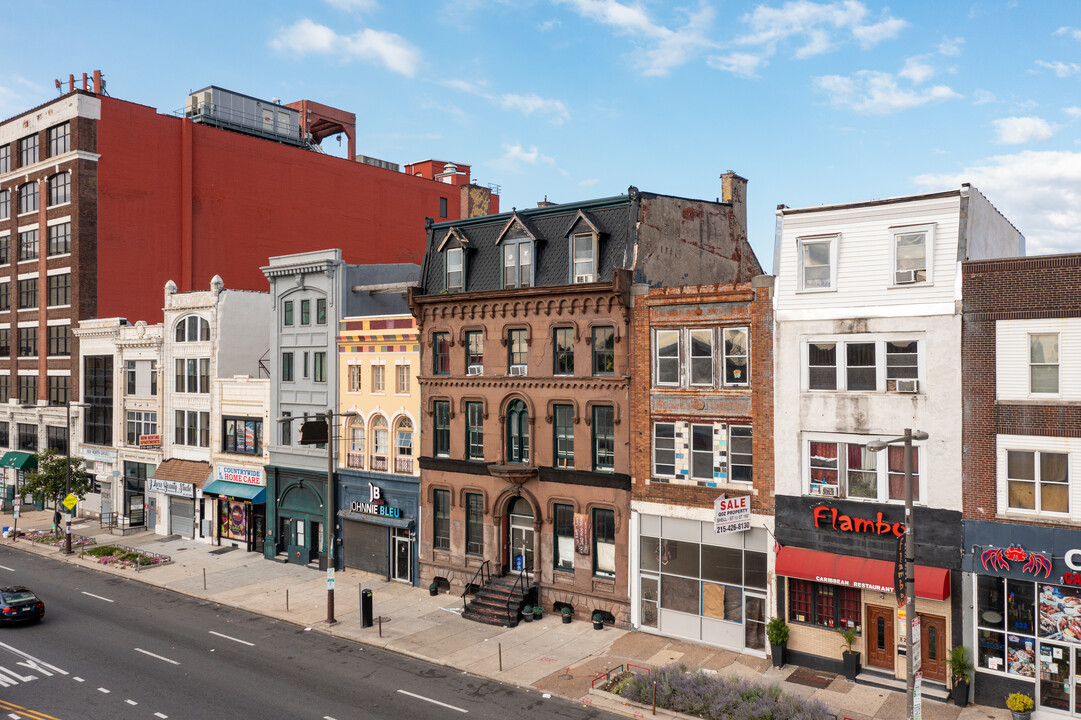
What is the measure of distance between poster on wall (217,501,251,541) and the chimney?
97.8ft

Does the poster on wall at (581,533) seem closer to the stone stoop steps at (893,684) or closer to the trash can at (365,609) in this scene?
the trash can at (365,609)

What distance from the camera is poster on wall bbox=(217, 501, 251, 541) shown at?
4331 centimetres

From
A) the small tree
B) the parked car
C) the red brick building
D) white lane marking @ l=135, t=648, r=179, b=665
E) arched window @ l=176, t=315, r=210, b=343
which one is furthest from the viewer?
the red brick building

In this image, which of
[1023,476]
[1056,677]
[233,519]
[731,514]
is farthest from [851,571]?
[233,519]

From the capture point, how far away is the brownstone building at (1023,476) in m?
21.2

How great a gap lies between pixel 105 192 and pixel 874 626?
52.8 m

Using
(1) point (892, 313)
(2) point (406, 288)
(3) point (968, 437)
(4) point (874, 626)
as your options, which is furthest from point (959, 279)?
(2) point (406, 288)

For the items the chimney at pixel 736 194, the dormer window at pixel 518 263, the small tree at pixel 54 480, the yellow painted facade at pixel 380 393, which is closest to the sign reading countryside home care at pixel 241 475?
the yellow painted facade at pixel 380 393

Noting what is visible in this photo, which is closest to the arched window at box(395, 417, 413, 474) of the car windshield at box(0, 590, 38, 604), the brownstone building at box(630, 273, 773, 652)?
the brownstone building at box(630, 273, 773, 652)

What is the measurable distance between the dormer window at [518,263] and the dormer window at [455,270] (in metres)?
2.32

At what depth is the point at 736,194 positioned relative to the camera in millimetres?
36469

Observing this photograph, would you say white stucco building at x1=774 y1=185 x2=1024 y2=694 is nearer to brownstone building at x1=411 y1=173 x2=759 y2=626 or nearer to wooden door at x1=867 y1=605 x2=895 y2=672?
wooden door at x1=867 y1=605 x2=895 y2=672

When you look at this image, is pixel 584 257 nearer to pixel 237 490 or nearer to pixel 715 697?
pixel 715 697

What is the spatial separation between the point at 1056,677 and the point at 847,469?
761 centimetres
